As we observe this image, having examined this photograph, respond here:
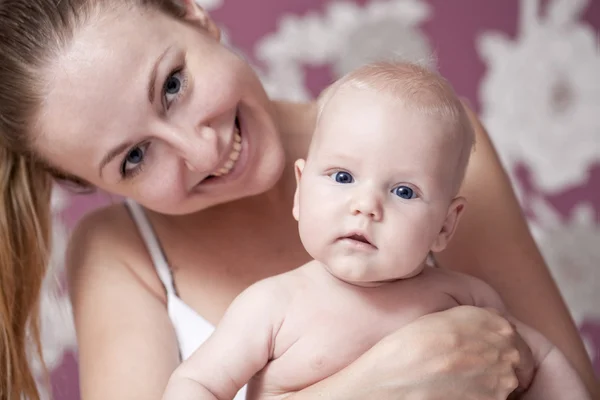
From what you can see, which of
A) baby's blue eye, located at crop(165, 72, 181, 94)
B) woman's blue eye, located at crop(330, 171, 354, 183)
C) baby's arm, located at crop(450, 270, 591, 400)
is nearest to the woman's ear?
baby's blue eye, located at crop(165, 72, 181, 94)

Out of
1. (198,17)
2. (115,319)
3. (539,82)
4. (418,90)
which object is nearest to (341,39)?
(539,82)

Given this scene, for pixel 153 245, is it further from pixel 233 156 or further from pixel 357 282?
pixel 357 282

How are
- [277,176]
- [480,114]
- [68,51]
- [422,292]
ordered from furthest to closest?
[480,114], [277,176], [68,51], [422,292]

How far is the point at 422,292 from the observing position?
3.89ft

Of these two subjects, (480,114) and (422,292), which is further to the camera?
(480,114)

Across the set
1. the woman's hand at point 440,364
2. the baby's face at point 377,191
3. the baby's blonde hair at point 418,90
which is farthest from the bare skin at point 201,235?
the baby's blonde hair at point 418,90

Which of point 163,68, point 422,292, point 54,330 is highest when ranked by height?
point 163,68

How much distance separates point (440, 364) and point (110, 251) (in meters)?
0.68

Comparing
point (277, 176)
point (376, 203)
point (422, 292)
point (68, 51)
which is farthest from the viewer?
point (277, 176)

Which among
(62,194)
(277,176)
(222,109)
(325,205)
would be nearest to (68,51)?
(222,109)

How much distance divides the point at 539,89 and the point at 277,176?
1357 mm

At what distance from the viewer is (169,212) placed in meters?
1.43

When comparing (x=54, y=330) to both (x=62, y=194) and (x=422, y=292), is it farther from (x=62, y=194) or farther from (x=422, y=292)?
(x=422, y=292)

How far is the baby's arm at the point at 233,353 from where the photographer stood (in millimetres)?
1122
